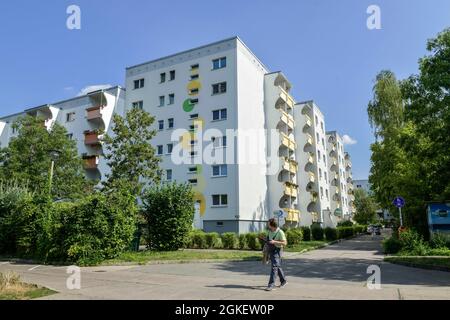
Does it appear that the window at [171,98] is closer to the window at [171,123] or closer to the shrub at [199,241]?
the window at [171,123]

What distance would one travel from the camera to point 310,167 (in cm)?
5359

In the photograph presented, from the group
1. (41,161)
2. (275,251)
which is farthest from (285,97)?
(275,251)

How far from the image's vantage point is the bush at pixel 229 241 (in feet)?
83.2

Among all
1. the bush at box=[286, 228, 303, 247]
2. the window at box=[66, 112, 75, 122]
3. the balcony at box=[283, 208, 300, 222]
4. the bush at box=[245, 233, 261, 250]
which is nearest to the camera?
the bush at box=[245, 233, 261, 250]

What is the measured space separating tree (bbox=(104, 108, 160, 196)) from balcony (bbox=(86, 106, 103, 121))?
18585 millimetres

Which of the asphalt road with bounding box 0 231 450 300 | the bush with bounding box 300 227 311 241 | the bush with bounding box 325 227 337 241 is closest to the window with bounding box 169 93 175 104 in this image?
the bush with bounding box 300 227 311 241

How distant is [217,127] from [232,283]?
2660 centimetres

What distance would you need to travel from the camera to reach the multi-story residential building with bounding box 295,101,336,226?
164 ft

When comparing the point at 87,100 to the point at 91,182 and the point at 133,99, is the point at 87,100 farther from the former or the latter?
the point at 91,182

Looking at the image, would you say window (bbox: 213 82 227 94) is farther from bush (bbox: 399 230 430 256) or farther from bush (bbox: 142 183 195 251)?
bush (bbox: 399 230 430 256)

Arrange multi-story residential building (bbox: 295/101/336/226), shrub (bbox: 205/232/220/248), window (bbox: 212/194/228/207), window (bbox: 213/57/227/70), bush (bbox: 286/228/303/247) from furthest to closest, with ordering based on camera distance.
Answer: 1. multi-story residential building (bbox: 295/101/336/226)
2. window (bbox: 213/57/227/70)
3. window (bbox: 212/194/228/207)
4. bush (bbox: 286/228/303/247)
5. shrub (bbox: 205/232/220/248)

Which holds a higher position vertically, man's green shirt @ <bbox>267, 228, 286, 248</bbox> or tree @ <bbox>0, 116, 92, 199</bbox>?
tree @ <bbox>0, 116, 92, 199</bbox>

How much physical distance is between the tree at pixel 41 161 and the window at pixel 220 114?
42.9 ft
